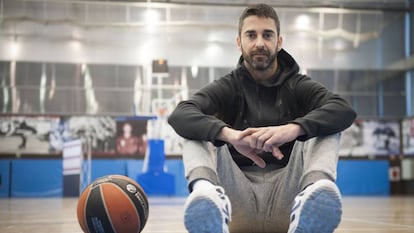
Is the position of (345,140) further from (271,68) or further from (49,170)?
(271,68)

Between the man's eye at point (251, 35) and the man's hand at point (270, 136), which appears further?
the man's eye at point (251, 35)

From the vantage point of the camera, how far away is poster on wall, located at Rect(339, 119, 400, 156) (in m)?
15.4

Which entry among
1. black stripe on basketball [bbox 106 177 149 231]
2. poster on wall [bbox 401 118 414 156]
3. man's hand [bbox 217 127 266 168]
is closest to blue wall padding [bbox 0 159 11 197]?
poster on wall [bbox 401 118 414 156]

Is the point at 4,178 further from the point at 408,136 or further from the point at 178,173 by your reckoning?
the point at 408,136

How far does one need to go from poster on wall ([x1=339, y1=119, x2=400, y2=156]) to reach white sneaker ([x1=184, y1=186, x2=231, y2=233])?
13856 millimetres

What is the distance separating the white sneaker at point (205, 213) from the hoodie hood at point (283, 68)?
91 centimetres

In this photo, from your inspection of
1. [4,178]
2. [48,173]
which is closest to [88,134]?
[48,173]

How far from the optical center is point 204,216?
79.7 inches

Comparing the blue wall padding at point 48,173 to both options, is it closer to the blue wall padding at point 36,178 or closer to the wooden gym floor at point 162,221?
the blue wall padding at point 36,178

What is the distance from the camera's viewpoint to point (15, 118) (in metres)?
14.2

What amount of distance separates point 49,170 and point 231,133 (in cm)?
1262

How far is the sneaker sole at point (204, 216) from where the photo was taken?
6.63 ft

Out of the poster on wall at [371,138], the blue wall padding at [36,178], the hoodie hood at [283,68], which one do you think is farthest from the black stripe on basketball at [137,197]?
the poster on wall at [371,138]

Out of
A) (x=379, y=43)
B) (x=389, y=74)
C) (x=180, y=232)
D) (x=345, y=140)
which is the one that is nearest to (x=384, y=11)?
(x=379, y=43)
